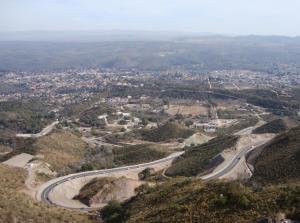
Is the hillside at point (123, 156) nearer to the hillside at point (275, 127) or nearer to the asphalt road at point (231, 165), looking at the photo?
the asphalt road at point (231, 165)

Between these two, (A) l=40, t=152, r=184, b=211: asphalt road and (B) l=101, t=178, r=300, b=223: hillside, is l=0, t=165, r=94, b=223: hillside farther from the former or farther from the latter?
(B) l=101, t=178, r=300, b=223: hillside

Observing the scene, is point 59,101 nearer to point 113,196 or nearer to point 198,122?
point 198,122

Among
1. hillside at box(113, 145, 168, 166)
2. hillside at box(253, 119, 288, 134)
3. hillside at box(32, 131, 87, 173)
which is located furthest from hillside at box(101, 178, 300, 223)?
hillside at box(253, 119, 288, 134)

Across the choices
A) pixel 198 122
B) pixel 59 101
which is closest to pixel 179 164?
pixel 198 122

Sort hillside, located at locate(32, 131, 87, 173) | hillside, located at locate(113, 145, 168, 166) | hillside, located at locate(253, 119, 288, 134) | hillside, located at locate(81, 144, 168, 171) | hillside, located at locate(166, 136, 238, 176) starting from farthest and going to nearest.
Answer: hillside, located at locate(253, 119, 288, 134) → hillside, located at locate(113, 145, 168, 166) → hillside, located at locate(81, 144, 168, 171) → hillside, located at locate(32, 131, 87, 173) → hillside, located at locate(166, 136, 238, 176)

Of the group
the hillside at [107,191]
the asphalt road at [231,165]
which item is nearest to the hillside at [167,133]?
the asphalt road at [231,165]

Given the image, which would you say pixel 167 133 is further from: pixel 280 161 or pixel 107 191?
pixel 107 191
